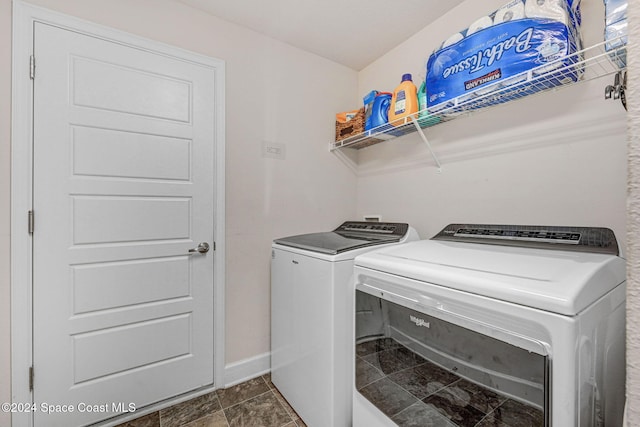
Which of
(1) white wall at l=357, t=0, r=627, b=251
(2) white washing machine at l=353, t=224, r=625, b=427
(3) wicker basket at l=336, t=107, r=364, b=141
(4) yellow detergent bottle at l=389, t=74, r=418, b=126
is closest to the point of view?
(2) white washing machine at l=353, t=224, r=625, b=427

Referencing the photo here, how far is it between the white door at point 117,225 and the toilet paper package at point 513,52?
148 cm

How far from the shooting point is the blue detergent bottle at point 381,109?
1944mm

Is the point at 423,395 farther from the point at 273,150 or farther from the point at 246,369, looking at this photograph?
the point at 273,150

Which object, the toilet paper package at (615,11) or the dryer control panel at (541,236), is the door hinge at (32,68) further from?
the toilet paper package at (615,11)

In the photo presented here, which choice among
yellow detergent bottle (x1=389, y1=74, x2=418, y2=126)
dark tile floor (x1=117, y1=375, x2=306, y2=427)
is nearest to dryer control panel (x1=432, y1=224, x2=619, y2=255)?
yellow detergent bottle (x1=389, y1=74, x2=418, y2=126)

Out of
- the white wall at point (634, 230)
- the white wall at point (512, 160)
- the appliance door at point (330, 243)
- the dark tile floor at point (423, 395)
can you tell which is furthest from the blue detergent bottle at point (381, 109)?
the white wall at point (634, 230)

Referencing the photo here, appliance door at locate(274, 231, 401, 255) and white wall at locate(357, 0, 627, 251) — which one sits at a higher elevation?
white wall at locate(357, 0, 627, 251)

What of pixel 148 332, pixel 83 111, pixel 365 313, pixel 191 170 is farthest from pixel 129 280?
pixel 365 313

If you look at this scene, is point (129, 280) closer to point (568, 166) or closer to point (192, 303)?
point (192, 303)

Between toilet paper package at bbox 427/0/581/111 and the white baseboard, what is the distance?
2.05m

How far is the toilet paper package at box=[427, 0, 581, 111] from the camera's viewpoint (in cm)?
114

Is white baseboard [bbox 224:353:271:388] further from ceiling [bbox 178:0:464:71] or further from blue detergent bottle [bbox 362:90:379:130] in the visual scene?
ceiling [bbox 178:0:464:71]

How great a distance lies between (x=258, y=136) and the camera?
2.04 metres

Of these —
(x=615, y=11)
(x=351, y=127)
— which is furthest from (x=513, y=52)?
(x=351, y=127)
